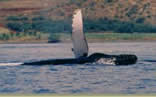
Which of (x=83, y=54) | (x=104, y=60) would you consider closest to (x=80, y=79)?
(x=83, y=54)

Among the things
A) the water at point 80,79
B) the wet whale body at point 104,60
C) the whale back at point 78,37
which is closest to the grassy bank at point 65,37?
the wet whale body at point 104,60

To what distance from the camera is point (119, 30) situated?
123 metres

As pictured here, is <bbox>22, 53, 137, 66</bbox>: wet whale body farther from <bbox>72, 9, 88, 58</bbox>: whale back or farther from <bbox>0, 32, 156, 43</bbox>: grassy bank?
<bbox>0, 32, 156, 43</bbox>: grassy bank

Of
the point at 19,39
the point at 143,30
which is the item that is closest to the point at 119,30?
the point at 143,30

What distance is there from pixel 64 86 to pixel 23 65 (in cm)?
1202

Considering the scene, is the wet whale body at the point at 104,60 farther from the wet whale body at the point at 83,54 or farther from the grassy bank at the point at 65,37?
the grassy bank at the point at 65,37

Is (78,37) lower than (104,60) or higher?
higher

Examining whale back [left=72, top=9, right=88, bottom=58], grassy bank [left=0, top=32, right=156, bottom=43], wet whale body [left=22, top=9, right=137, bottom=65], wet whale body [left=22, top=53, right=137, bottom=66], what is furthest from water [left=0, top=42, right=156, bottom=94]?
grassy bank [left=0, top=32, right=156, bottom=43]

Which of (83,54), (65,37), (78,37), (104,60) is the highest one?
(78,37)

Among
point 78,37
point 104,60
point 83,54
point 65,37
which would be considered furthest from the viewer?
point 65,37

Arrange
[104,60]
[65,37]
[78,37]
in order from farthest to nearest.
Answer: [65,37] → [104,60] → [78,37]

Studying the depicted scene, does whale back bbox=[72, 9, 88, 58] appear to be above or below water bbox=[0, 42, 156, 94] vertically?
above

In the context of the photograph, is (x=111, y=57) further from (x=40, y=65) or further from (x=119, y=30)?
(x=119, y=30)

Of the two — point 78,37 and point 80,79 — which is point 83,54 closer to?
point 78,37
